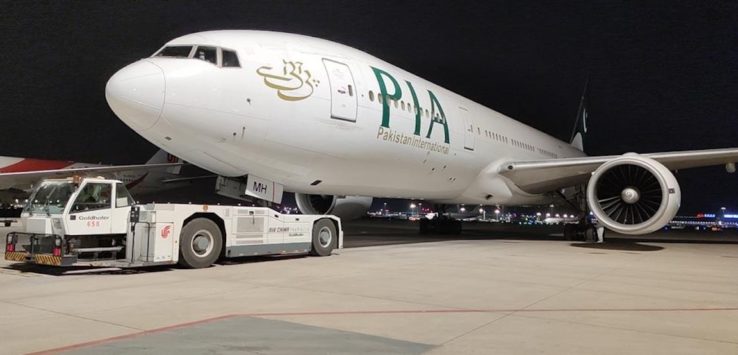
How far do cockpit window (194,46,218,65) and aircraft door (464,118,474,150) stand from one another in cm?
780

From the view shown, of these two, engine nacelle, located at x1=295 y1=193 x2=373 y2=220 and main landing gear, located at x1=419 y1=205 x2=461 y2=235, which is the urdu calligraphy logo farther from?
main landing gear, located at x1=419 y1=205 x2=461 y2=235

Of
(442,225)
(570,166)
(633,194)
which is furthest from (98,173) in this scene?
(633,194)

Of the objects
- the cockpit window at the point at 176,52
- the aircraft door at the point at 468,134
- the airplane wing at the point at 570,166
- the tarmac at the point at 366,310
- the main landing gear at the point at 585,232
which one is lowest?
the tarmac at the point at 366,310

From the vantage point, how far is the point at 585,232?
1875 cm

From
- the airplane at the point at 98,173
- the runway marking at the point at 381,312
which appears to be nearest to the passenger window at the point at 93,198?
the runway marking at the point at 381,312

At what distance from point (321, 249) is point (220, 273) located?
3.13 metres

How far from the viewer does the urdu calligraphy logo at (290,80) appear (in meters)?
9.38

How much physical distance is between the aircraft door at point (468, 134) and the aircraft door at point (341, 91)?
5102 millimetres

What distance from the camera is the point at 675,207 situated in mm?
13133

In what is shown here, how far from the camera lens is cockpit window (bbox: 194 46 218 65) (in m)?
9.01

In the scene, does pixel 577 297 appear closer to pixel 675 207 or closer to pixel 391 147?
pixel 391 147

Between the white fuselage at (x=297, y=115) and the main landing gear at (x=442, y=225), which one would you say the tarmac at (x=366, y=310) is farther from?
the main landing gear at (x=442, y=225)

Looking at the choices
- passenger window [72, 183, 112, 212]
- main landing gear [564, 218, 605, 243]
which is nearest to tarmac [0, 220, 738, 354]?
passenger window [72, 183, 112, 212]

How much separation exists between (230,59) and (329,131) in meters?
2.23
